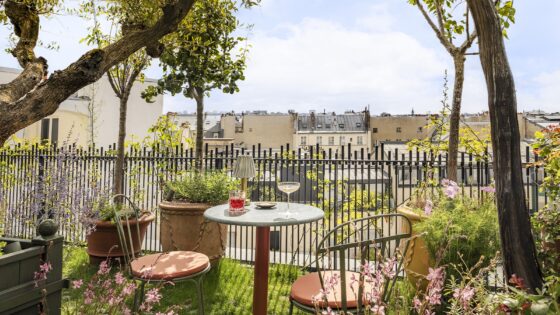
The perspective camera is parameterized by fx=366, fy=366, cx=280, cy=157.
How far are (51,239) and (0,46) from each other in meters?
3.37

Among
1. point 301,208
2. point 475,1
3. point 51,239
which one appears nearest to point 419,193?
point 301,208

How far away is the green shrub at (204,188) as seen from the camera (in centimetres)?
457

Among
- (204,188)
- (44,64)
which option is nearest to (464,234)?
(204,188)

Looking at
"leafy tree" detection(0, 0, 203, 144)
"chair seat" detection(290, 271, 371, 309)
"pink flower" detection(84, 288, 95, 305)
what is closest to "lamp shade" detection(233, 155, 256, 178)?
"leafy tree" detection(0, 0, 203, 144)

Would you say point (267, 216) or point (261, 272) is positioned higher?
point (267, 216)

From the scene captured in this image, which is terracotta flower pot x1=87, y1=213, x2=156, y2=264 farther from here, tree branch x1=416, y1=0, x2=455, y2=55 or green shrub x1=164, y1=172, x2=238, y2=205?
tree branch x1=416, y1=0, x2=455, y2=55

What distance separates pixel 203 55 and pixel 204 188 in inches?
76.5

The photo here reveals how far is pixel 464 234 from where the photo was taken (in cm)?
273

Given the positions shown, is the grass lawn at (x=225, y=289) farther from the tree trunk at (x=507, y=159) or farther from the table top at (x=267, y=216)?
the tree trunk at (x=507, y=159)

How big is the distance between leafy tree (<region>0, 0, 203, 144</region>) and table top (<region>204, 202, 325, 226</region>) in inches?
56.2

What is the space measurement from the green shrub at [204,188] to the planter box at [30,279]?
2302 mm

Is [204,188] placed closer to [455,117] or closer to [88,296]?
[88,296]

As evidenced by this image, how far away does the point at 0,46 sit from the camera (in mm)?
4309

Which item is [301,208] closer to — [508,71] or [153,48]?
[508,71]
